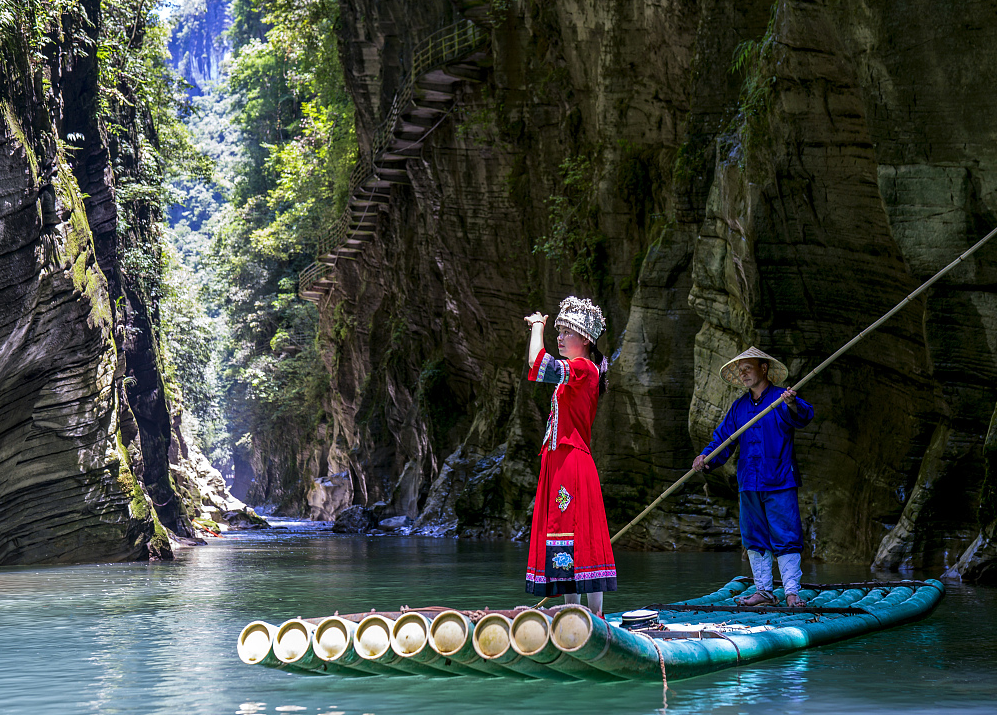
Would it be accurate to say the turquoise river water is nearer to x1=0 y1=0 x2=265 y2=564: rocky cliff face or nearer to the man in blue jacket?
the man in blue jacket

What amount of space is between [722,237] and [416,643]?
10.3 metres

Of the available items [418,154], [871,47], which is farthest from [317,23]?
[871,47]

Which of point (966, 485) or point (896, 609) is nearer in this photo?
point (896, 609)

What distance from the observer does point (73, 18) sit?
826 inches

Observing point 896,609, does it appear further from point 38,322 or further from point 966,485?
point 38,322

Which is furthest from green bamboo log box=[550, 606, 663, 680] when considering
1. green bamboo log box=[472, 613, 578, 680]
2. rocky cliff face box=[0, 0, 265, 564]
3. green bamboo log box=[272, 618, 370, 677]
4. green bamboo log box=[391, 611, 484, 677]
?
rocky cliff face box=[0, 0, 265, 564]

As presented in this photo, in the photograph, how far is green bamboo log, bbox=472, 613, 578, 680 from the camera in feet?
15.0

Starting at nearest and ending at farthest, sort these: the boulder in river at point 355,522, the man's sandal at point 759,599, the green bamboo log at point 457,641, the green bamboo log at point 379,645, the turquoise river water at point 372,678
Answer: the turquoise river water at point 372,678 → the green bamboo log at point 457,641 → the green bamboo log at point 379,645 → the man's sandal at point 759,599 → the boulder in river at point 355,522

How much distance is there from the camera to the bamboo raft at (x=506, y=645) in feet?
14.7

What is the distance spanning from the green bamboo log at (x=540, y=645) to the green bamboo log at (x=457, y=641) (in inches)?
7.8

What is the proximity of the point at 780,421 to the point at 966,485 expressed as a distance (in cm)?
462

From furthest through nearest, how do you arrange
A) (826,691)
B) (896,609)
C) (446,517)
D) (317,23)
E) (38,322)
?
(317,23), (446,517), (38,322), (896,609), (826,691)

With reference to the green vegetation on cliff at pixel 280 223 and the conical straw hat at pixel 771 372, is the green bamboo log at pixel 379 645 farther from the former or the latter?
the green vegetation on cliff at pixel 280 223

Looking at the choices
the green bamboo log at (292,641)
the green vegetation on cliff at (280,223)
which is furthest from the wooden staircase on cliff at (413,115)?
the green bamboo log at (292,641)
